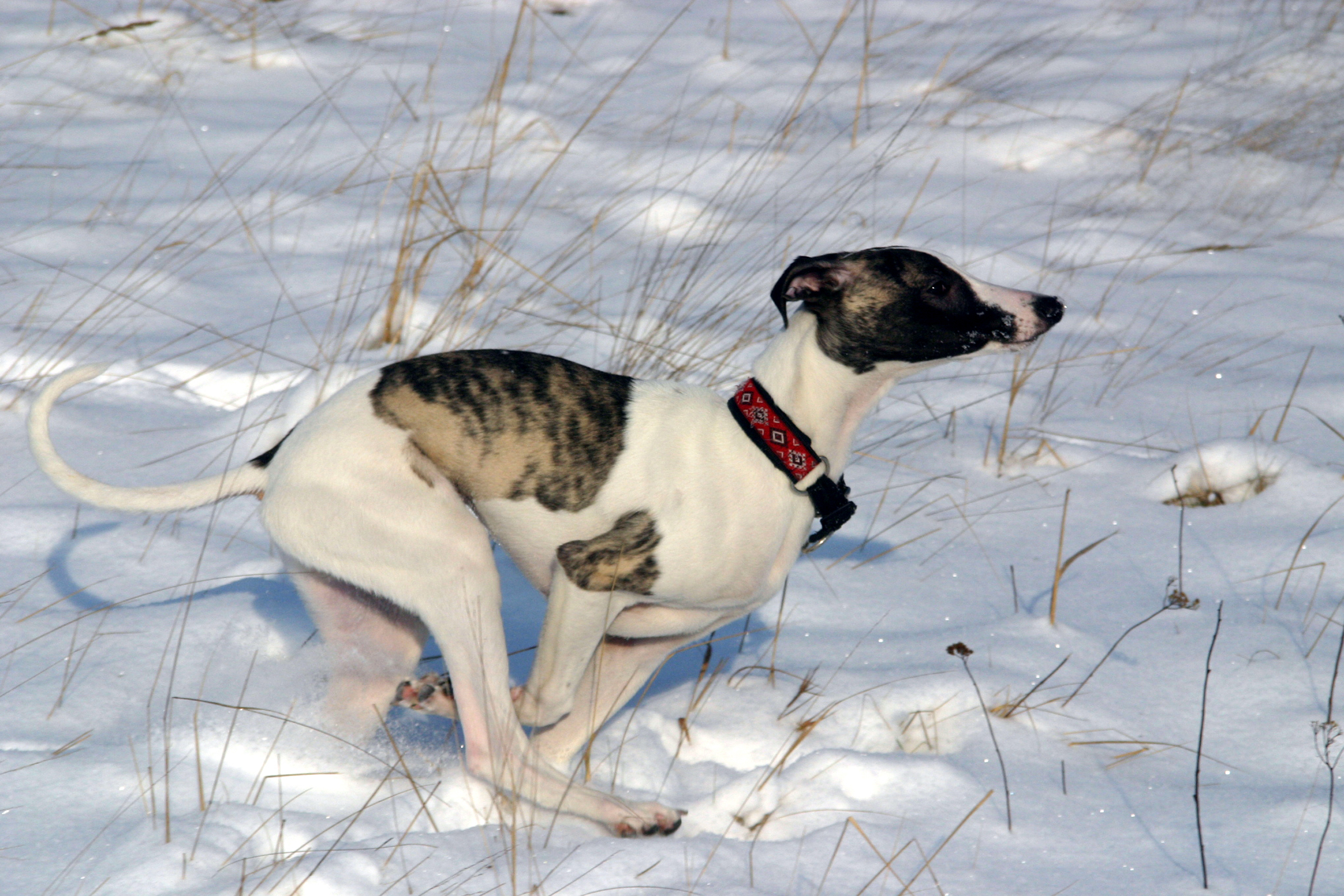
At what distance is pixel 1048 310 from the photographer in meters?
2.71

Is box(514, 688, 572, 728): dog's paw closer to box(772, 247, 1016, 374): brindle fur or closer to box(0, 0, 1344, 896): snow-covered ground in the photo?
box(0, 0, 1344, 896): snow-covered ground

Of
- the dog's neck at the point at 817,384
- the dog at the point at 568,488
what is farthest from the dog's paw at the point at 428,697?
the dog's neck at the point at 817,384

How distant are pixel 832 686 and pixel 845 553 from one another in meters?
0.85

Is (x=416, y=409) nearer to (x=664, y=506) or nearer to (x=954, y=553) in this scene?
(x=664, y=506)

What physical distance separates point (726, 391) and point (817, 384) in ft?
6.41

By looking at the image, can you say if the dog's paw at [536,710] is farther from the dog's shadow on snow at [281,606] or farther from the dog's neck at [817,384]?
the dog's neck at [817,384]

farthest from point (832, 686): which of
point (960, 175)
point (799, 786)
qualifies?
point (960, 175)

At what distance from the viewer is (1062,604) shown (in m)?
3.69

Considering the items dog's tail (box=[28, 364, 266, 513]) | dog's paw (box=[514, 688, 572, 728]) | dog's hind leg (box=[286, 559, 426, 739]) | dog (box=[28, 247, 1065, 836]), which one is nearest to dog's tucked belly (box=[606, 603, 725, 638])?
dog (box=[28, 247, 1065, 836])

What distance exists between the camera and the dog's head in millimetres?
2709

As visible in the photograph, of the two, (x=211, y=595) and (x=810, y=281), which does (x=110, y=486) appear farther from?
(x=810, y=281)

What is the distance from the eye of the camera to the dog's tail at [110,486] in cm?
258

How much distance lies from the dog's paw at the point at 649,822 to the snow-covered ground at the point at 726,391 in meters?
0.08

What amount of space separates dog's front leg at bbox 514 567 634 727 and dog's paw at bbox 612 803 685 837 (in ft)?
1.16
